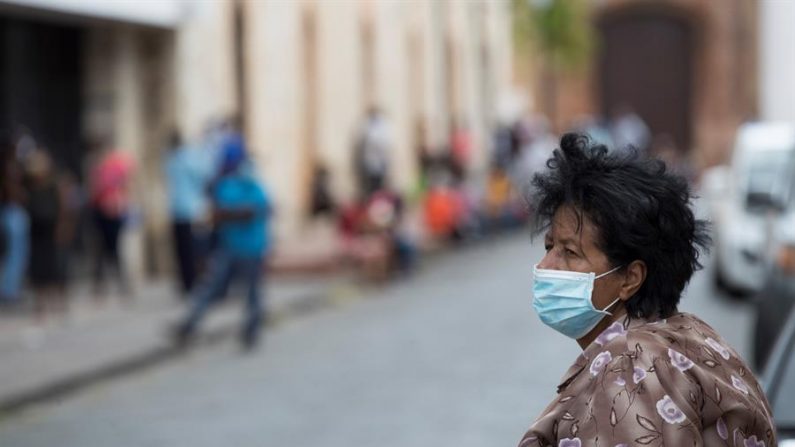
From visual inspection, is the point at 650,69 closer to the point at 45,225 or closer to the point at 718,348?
the point at 45,225

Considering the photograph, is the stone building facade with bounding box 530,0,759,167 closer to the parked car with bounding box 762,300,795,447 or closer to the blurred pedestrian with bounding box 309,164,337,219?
the blurred pedestrian with bounding box 309,164,337,219

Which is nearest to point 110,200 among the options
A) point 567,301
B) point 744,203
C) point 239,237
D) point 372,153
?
point 239,237

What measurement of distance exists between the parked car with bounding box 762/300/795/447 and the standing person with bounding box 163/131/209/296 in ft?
39.0

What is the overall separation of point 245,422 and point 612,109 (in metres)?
39.3

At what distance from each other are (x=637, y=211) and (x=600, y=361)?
1.02ft

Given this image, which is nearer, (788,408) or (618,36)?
(788,408)

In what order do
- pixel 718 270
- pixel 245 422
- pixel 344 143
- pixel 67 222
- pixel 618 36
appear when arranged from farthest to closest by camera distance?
pixel 618 36 < pixel 344 143 < pixel 718 270 < pixel 67 222 < pixel 245 422

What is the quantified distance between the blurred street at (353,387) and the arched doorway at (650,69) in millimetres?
31178

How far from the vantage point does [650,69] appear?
47156 millimetres

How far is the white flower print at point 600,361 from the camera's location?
9.46ft

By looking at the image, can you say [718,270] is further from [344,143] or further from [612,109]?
[612,109]

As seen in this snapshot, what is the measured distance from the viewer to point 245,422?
9.43 metres

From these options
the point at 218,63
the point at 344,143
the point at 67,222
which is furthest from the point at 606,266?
the point at 344,143

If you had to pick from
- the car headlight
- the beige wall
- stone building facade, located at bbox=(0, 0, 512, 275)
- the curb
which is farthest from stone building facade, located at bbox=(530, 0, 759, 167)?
the car headlight
